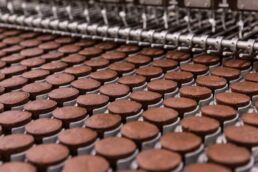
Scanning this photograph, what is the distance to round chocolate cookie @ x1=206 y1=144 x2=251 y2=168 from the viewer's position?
3.91 ft

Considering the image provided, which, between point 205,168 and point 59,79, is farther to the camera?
point 59,79

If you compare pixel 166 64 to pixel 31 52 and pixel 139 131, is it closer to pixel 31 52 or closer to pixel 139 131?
pixel 139 131

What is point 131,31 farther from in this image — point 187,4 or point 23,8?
point 23,8

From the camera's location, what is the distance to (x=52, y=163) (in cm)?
124

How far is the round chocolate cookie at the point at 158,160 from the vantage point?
1179mm

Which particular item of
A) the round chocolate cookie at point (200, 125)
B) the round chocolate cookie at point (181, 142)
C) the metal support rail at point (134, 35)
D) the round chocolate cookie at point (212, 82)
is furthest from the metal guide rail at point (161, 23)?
the round chocolate cookie at point (181, 142)

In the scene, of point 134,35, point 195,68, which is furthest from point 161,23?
point 195,68

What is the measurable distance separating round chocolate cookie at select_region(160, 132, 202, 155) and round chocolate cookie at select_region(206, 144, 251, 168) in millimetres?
52

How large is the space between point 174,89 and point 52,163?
0.73 m

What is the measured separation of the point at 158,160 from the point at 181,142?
133 mm

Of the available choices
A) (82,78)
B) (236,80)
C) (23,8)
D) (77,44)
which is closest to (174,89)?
(236,80)

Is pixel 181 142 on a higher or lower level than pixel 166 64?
lower

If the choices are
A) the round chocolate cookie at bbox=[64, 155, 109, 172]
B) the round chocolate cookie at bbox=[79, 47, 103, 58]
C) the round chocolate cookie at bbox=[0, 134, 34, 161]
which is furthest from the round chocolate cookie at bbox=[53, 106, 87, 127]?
the round chocolate cookie at bbox=[79, 47, 103, 58]

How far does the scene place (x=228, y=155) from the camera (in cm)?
122
